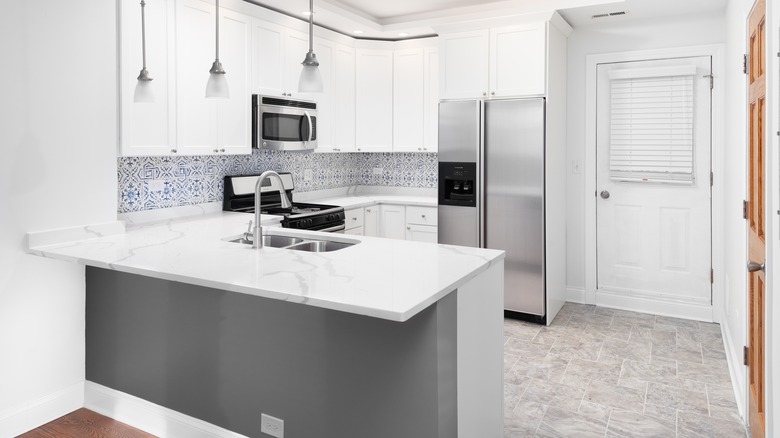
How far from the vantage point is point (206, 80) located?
145 inches

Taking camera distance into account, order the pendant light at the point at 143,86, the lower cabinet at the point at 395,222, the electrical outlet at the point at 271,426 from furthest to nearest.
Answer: the lower cabinet at the point at 395,222, the pendant light at the point at 143,86, the electrical outlet at the point at 271,426

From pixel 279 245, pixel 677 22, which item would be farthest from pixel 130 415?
pixel 677 22

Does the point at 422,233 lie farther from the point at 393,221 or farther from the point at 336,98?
the point at 336,98

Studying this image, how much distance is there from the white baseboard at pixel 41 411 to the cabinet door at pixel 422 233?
115 inches

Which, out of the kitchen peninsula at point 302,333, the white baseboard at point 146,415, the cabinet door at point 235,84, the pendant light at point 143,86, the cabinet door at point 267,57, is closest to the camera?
the kitchen peninsula at point 302,333

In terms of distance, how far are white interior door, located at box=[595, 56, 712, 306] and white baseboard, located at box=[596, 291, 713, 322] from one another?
0.03 meters

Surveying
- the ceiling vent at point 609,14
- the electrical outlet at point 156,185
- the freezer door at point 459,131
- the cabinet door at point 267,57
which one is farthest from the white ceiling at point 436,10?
the electrical outlet at point 156,185

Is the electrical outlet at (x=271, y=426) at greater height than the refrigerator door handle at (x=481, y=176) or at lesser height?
lesser

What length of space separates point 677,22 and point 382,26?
2.44m

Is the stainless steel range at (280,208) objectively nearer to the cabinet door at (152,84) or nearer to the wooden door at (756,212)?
the cabinet door at (152,84)

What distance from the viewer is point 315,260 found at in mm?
2369

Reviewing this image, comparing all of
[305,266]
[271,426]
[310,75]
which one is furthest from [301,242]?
[271,426]

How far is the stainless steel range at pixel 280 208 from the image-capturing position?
4.13 m

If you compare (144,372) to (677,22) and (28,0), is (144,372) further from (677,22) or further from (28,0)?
(677,22)
